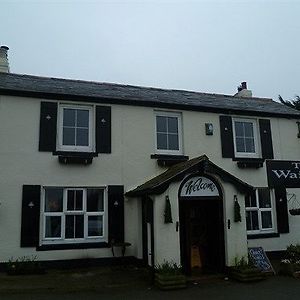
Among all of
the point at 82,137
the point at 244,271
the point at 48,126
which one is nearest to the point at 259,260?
the point at 244,271

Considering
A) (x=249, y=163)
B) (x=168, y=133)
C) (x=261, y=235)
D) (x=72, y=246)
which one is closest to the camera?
(x=72, y=246)

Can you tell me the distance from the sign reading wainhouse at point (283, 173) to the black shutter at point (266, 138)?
446mm

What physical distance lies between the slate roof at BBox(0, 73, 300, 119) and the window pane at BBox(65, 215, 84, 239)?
153 inches

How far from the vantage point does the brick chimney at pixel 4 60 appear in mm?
13907

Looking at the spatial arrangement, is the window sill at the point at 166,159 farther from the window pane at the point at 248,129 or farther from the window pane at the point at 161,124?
the window pane at the point at 248,129

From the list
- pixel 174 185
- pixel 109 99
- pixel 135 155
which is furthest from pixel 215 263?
pixel 109 99

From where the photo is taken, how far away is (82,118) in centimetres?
1191

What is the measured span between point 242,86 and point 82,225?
1160 cm

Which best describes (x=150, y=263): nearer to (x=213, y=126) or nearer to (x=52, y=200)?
(x=52, y=200)

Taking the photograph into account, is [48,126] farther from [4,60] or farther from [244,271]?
[244,271]

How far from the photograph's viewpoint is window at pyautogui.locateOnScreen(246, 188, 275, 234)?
13.0 m

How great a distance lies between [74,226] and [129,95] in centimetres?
500

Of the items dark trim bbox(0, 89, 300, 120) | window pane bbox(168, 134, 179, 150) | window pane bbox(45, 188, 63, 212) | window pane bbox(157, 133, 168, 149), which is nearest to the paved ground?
window pane bbox(45, 188, 63, 212)

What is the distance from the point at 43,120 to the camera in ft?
36.9
